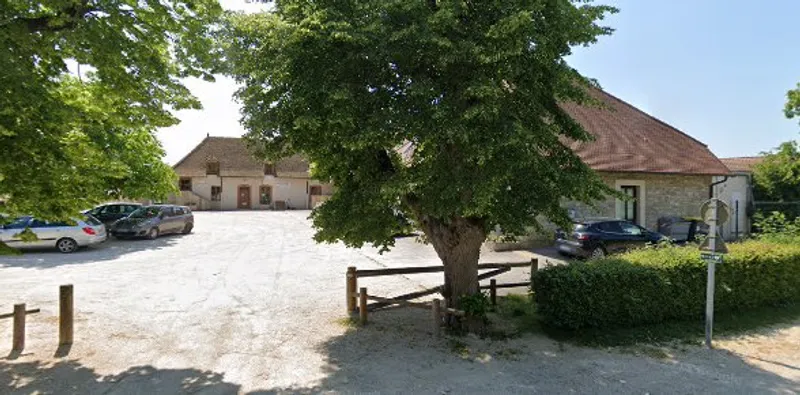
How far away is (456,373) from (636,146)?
1664 cm

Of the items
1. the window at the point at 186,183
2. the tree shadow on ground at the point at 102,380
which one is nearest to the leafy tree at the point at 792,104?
the tree shadow on ground at the point at 102,380

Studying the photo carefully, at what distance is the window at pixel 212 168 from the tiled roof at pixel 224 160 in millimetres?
266

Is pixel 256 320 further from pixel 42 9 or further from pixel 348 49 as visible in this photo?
pixel 42 9

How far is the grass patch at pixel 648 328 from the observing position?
818 centimetres

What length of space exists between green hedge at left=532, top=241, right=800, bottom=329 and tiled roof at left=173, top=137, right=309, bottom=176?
3584cm

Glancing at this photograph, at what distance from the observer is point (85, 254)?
57.7 ft

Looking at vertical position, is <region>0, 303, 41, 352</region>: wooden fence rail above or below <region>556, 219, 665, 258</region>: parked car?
below

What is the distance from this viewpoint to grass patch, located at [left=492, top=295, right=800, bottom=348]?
26.8 feet

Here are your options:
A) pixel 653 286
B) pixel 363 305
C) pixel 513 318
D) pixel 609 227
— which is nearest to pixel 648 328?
pixel 653 286

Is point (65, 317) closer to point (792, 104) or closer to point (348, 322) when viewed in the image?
point (348, 322)

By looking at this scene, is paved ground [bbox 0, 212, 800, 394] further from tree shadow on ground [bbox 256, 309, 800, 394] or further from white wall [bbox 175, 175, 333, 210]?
white wall [bbox 175, 175, 333, 210]

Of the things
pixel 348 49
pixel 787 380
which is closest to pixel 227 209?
pixel 348 49

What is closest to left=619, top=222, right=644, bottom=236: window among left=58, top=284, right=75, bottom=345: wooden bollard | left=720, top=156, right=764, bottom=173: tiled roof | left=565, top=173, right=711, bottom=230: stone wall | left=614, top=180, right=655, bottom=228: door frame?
left=565, top=173, right=711, bottom=230: stone wall

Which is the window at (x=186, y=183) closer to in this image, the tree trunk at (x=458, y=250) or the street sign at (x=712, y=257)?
the tree trunk at (x=458, y=250)
